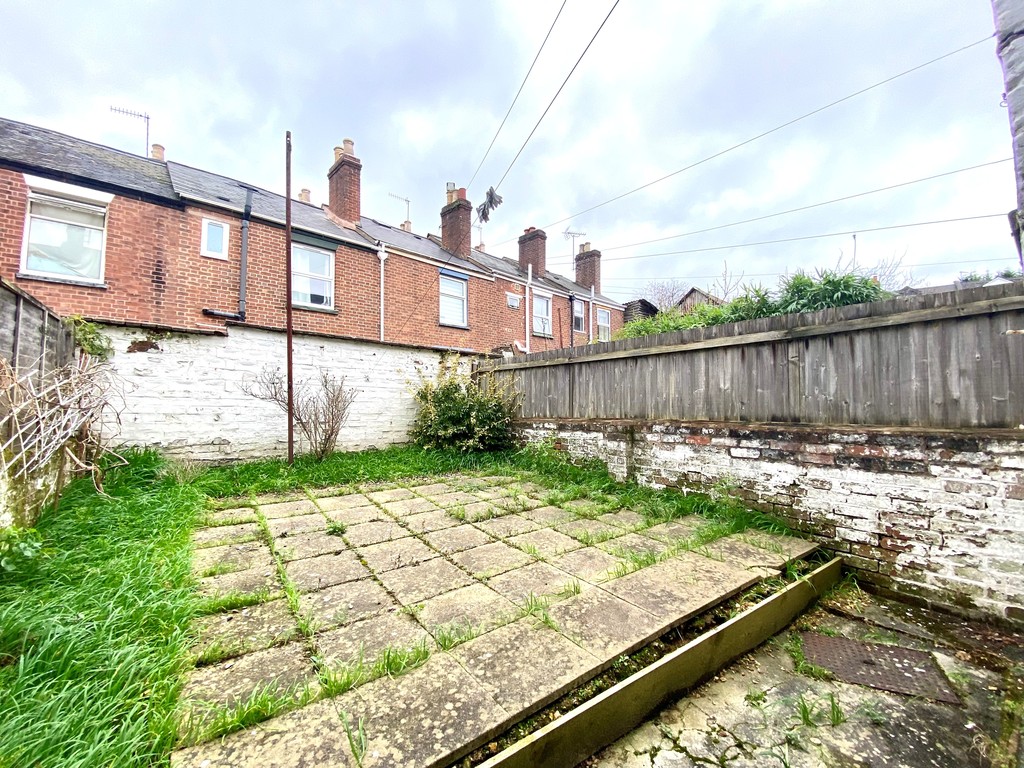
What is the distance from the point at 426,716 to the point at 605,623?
93 cm

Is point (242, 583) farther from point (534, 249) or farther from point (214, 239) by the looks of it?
point (534, 249)

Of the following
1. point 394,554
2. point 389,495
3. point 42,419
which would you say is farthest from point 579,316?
point 42,419

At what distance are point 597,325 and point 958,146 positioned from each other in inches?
389

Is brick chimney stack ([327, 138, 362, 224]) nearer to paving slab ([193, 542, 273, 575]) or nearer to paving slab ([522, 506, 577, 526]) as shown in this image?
paving slab ([193, 542, 273, 575])

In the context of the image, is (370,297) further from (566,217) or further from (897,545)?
(897,545)

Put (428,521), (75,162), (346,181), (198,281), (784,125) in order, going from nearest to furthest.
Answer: (428,521), (75,162), (198,281), (784,125), (346,181)

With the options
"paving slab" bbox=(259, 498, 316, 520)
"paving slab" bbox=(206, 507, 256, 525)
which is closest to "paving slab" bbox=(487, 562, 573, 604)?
"paving slab" bbox=(259, 498, 316, 520)

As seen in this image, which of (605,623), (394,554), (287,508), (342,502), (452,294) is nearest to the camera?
(605,623)

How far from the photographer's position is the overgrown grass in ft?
3.81

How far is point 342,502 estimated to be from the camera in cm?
403

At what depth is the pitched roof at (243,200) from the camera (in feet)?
24.2

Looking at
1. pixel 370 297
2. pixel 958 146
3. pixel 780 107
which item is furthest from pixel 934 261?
pixel 370 297

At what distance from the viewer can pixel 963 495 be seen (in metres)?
2.28

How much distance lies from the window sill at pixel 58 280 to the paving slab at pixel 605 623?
27.6 ft
